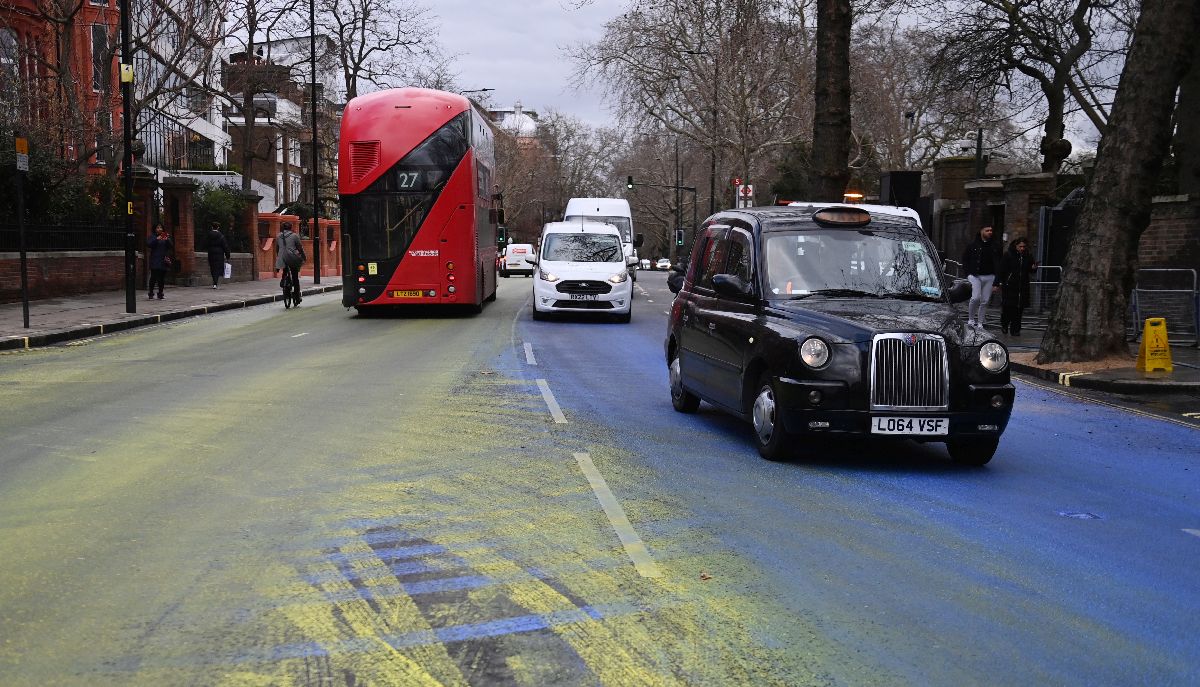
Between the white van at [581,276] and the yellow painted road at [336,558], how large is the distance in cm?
1174

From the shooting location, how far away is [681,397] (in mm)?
10742

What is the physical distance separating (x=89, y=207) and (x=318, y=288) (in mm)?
11316

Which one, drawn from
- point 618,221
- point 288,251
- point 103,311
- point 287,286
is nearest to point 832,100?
point 288,251

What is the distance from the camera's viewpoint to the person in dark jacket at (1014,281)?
64.8 feet

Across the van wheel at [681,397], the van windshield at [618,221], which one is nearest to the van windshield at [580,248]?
the van wheel at [681,397]

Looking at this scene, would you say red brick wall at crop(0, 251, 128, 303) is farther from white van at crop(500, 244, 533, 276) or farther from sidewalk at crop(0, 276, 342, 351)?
white van at crop(500, 244, 533, 276)

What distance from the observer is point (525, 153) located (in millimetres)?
107000

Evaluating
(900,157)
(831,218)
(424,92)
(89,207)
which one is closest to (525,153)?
(900,157)

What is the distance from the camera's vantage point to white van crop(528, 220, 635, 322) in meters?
23.0

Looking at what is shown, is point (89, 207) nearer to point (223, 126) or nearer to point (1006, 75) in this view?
point (1006, 75)

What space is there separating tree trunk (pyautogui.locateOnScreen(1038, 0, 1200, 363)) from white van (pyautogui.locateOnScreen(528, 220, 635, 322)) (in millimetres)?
10094

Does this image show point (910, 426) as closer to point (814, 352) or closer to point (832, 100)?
point (814, 352)

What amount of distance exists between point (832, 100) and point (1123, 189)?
9.52 metres

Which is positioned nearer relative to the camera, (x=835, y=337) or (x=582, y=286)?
(x=835, y=337)
